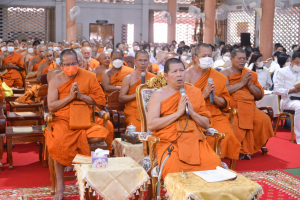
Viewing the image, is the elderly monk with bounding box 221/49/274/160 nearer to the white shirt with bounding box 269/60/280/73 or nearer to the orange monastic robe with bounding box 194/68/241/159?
the orange monastic robe with bounding box 194/68/241/159

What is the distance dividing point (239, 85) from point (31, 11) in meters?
18.5

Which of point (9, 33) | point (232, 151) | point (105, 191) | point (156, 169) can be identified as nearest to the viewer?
point (105, 191)

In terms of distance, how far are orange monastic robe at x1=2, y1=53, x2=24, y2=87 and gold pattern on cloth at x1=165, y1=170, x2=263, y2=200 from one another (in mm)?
8889

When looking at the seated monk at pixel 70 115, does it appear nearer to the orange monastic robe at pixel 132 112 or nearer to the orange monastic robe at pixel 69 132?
the orange monastic robe at pixel 69 132

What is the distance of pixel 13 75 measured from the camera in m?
10.7

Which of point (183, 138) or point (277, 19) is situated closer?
point (183, 138)

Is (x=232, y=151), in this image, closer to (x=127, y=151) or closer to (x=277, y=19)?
Result: (x=127, y=151)

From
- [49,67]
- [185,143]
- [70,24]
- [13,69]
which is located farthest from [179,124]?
[70,24]

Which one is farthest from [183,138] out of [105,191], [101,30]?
[101,30]

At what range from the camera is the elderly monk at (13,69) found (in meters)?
10.6

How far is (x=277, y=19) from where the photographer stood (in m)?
18.5

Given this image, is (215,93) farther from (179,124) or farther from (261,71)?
(261,71)

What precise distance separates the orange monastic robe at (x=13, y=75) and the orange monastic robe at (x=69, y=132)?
694 centimetres

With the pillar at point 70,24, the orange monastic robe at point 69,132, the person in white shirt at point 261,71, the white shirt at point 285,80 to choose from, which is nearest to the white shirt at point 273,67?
the person in white shirt at point 261,71
